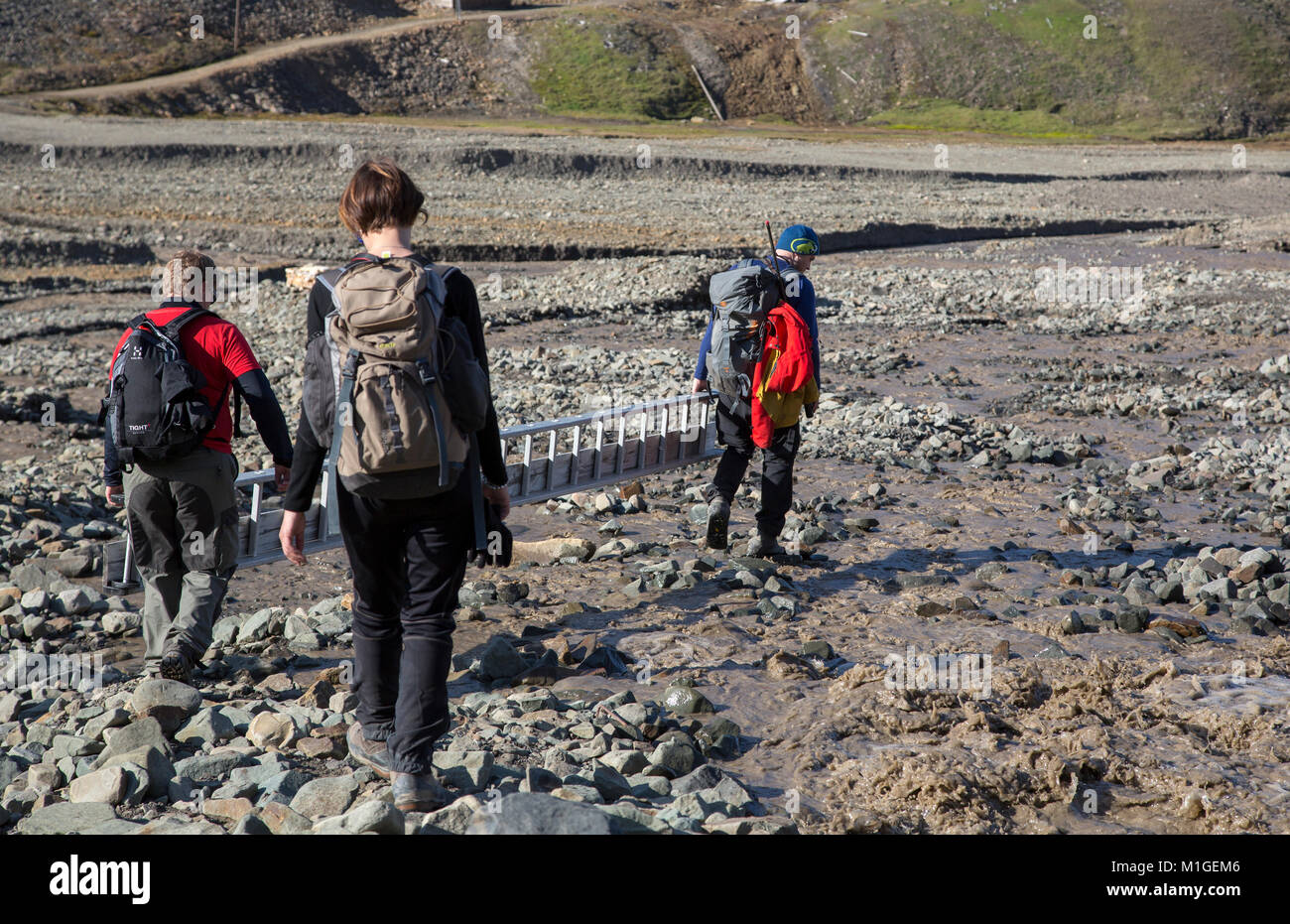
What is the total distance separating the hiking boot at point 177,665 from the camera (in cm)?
438

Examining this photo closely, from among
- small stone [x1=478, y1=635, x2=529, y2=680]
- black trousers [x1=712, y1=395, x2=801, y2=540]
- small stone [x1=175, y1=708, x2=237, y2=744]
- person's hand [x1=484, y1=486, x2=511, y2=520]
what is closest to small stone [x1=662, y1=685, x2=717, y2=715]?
small stone [x1=478, y1=635, x2=529, y2=680]

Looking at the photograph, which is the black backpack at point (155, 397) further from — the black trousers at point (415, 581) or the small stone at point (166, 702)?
the black trousers at point (415, 581)

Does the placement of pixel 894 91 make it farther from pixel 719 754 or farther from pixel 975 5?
pixel 719 754

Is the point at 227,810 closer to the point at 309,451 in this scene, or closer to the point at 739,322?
the point at 309,451

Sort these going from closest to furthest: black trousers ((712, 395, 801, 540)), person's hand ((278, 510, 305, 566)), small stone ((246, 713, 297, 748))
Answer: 1. person's hand ((278, 510, 305, 566))
2. small stone ((246, 713, 297, 748))
3. black trousers ((712, 395, 801, 540))

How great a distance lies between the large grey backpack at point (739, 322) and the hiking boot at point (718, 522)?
0.66m

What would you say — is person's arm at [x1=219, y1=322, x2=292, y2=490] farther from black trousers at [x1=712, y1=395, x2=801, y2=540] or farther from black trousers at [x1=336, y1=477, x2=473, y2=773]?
black trousers at [x1=712, y1=395, x2=801, y2=540]

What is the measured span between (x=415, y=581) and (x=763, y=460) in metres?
3.26

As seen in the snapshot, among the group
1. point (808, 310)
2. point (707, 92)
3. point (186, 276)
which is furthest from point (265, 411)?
point (707, 92)

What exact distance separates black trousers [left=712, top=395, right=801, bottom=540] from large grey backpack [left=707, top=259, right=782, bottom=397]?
0.42 ft

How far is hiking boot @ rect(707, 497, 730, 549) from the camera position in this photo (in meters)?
6.27

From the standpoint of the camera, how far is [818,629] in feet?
17.8
